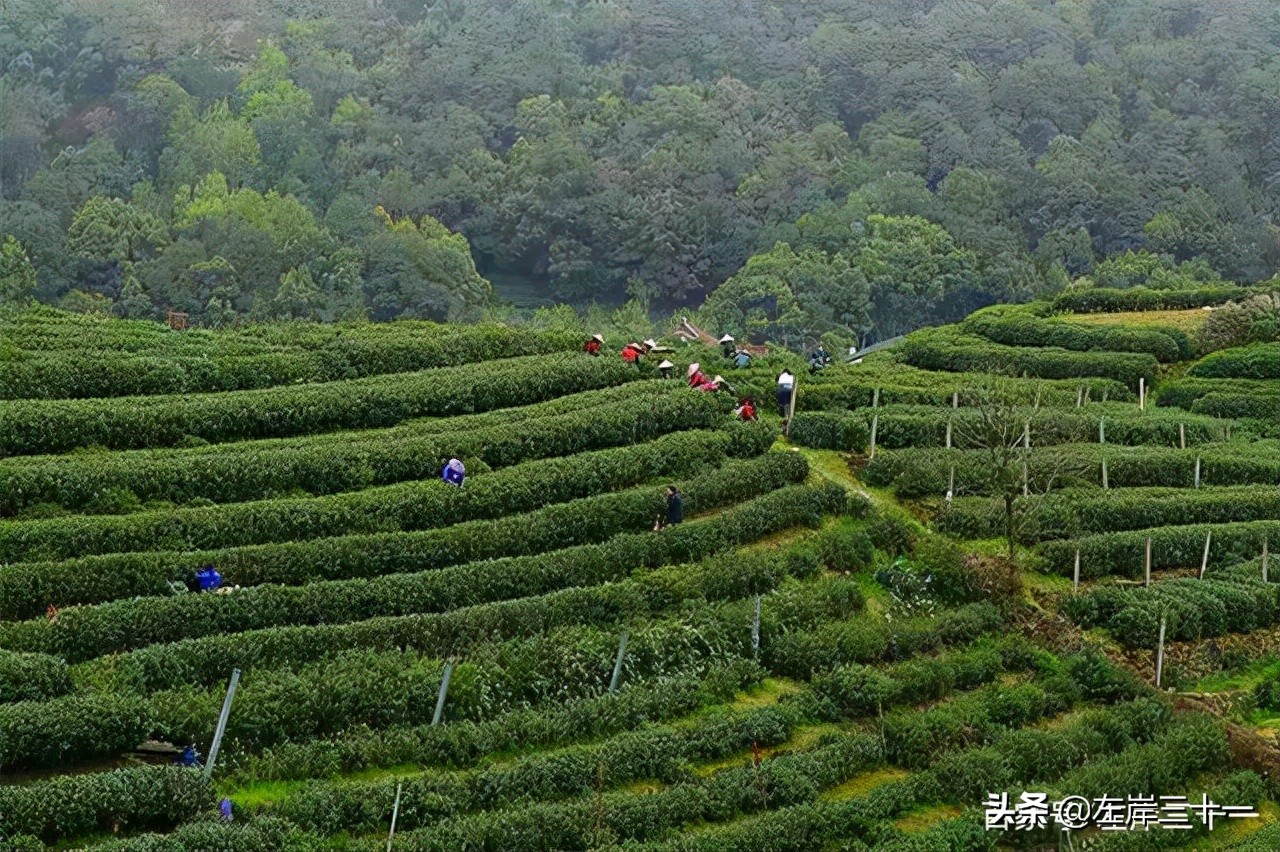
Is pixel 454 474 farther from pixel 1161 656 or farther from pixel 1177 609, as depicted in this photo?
pixel 1177 609

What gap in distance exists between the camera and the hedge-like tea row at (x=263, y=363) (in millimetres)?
31656

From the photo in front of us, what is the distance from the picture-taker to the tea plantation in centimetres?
2172

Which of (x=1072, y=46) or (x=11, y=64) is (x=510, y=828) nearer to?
(x=11, y=64)

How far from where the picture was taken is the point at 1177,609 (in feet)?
93.0

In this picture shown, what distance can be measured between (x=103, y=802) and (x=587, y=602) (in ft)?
26.4

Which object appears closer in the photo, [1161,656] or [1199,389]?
[1161,656]

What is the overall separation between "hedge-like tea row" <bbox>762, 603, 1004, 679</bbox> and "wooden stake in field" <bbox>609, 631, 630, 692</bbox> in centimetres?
216

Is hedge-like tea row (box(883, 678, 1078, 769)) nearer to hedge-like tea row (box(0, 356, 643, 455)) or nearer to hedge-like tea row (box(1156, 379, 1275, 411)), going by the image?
hedge-like tea row (box(0, 356, 643, 455))

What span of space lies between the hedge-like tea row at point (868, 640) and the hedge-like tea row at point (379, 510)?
16.7ft

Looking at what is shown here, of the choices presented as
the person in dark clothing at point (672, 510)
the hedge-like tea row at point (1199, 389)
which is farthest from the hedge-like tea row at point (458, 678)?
the hedge-like tea row at point (1199, 389)

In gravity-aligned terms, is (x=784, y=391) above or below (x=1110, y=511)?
above

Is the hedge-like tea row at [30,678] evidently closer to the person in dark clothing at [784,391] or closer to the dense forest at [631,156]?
the person in dark clothing at [784,391]

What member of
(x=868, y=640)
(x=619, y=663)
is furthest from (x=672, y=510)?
(x=619, y=663)

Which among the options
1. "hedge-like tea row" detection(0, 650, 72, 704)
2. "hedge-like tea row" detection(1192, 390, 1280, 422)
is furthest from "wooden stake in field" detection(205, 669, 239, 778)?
"hedge-like tea row" detection(1192, 390, 1280, 422)
